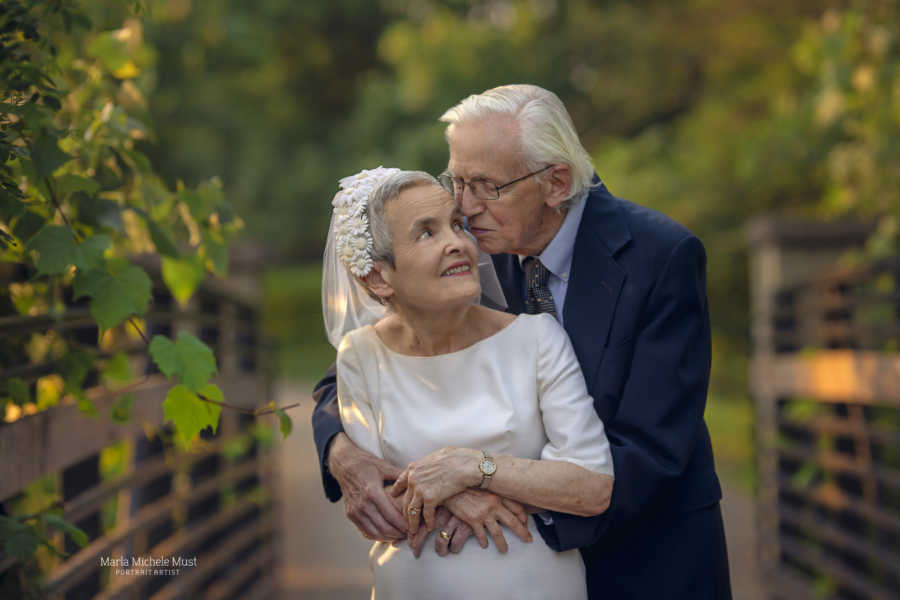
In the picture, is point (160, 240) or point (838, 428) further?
point (838, 428)

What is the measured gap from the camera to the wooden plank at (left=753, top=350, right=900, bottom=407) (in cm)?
458

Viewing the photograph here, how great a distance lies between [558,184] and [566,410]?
0.67 meters

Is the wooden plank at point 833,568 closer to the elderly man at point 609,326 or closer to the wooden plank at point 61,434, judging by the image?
the elderly man at point 609,326

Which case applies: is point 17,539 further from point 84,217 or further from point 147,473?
point 147,473

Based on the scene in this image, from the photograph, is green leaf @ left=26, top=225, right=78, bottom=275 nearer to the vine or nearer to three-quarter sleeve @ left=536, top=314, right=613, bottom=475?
the vine

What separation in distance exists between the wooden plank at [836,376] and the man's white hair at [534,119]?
255cm

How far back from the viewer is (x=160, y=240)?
2.91m

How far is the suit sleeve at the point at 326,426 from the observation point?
254 centimetres

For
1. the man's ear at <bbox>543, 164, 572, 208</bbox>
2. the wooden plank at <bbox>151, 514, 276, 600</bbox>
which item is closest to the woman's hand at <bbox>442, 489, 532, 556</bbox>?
the man's ear at <bbox>543, 164, 572, 208</bbox>

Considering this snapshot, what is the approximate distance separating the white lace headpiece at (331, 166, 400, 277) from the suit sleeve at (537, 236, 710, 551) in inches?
27.3

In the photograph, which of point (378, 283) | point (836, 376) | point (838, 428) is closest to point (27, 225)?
point (378, 283)

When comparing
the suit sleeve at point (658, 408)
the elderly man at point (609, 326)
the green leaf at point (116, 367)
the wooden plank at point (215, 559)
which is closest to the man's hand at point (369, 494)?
the elderly man at point (609, 326)

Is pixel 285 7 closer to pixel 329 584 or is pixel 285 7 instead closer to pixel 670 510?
pixel 329 584

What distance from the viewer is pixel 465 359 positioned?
2361 mm
